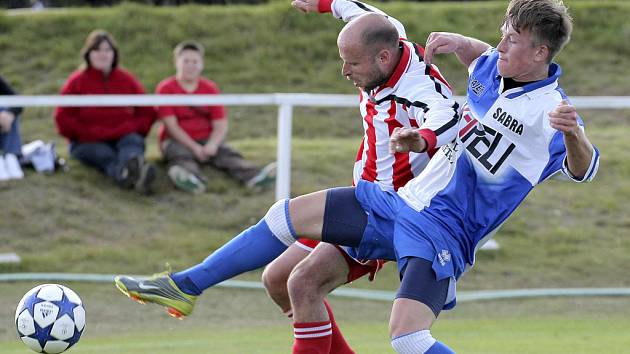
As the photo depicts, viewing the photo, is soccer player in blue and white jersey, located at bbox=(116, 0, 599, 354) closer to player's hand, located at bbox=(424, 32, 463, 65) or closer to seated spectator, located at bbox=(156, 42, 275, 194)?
player's hand, located at bbox=(424, 32, 463, 65)

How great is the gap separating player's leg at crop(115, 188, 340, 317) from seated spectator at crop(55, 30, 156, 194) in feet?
19.9

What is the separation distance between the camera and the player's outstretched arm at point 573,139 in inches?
212

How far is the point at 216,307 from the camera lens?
34.5 feet

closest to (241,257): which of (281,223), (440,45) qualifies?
(281,223)

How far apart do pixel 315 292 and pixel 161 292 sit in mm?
918

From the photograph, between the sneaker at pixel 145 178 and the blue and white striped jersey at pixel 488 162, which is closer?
the blue and white striped jersey at pixel 488 162

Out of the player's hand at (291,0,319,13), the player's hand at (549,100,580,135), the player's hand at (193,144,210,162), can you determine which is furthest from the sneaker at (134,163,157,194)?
the player's hand at (549,100,580,135)

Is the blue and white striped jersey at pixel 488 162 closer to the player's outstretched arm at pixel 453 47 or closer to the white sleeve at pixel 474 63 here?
the white sleeve at pixel 474 63

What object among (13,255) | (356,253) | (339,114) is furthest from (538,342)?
(339,114)

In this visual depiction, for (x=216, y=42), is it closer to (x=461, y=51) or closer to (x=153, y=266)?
(x=153, y=266)

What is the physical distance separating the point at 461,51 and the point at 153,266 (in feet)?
19.2

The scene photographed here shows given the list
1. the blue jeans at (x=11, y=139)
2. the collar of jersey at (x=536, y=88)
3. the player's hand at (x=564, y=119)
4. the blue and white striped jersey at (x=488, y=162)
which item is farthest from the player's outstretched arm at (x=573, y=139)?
the blue jeans at (x=11, y=139)

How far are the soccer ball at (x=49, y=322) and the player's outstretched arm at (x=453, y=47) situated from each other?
2.45 metres

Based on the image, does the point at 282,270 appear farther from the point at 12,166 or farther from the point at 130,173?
the point at 12,166
